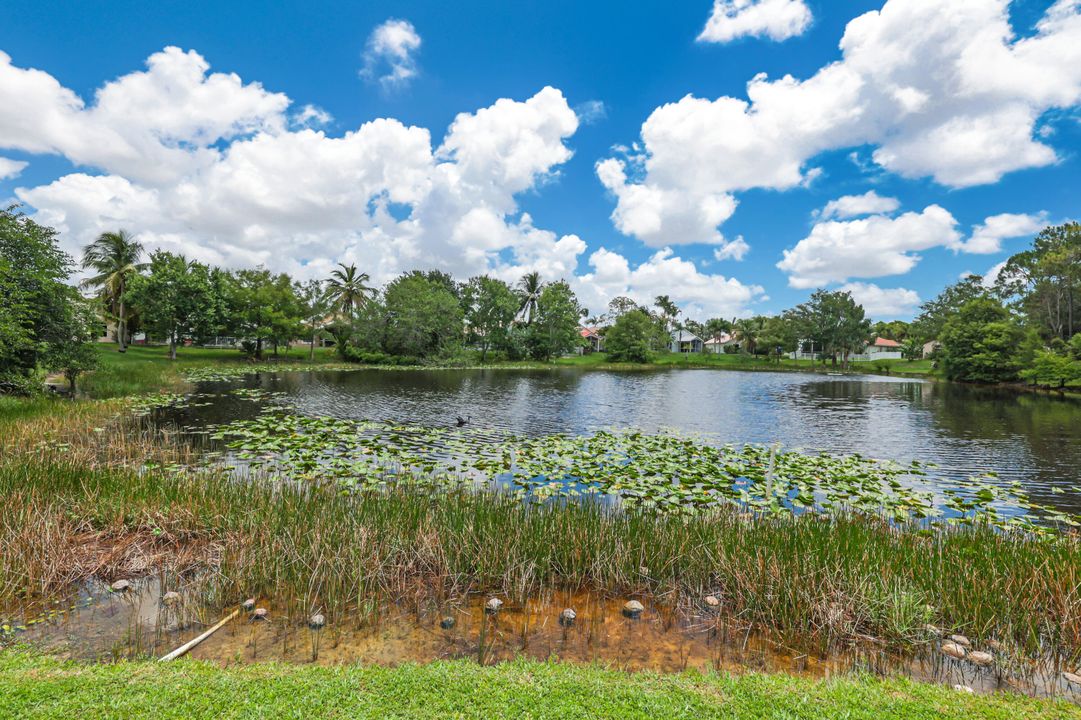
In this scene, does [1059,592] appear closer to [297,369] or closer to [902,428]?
[902,428]

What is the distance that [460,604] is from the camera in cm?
564

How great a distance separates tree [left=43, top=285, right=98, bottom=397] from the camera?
56.1 ft

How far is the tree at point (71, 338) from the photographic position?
56.1 ft

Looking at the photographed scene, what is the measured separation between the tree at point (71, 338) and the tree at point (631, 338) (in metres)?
71.0

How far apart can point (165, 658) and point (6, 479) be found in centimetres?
696

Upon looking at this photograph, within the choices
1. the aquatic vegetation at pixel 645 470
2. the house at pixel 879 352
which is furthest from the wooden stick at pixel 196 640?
the house at pixel 879 352

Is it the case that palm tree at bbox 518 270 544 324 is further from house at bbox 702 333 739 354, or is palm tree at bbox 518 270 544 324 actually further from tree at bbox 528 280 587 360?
house at bbox 702 333 739 354

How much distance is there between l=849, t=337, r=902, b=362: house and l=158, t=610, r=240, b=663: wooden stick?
111758 millimetres

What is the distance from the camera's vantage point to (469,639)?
5000 millimetres

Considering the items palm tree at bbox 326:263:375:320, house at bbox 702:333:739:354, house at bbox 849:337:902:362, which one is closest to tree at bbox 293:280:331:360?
palm tree at bbox 326:263:375:320

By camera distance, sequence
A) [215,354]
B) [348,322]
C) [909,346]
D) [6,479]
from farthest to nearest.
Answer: [909,346]
[348,322]
[215,354]
[6,479]

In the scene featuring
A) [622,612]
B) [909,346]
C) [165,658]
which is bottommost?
[622,612]

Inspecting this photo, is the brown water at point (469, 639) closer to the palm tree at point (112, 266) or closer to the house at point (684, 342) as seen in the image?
the palm tree at point (112, 266)

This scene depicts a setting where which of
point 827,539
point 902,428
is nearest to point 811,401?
point 902,428
